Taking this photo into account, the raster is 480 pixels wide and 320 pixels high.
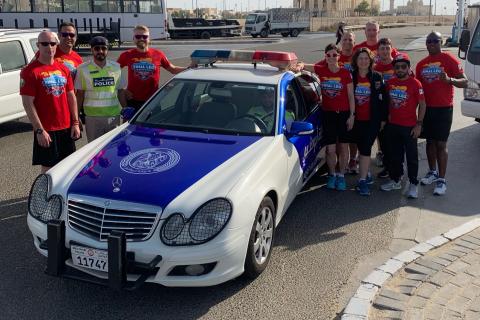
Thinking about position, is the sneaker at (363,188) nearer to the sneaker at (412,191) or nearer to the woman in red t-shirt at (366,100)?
the woman in red t-shirt at (366,100)

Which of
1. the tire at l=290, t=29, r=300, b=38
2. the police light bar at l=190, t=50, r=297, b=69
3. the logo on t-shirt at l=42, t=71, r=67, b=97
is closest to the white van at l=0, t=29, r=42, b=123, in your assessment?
the logo on t-shirt at l=42, t=71, r=67, b=97

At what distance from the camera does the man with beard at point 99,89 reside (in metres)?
5.64

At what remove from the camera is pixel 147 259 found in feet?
11.7

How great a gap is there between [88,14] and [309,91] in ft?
68.8

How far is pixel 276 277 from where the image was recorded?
4.25m

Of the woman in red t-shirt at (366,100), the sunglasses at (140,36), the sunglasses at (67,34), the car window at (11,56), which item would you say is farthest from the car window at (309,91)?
the car window at (11,56)

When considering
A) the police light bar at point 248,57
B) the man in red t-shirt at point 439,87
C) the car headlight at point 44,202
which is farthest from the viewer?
the man in red t-shirt at point 439,87

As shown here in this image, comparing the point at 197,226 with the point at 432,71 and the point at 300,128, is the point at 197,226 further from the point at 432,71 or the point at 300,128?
the point at 432,71

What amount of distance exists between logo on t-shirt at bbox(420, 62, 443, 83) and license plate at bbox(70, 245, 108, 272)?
14.0 feet

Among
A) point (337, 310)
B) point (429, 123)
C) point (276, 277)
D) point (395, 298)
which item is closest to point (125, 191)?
point (276, 277)

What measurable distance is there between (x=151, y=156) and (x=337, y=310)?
1.91 metres

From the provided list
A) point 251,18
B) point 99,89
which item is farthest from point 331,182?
point 251,18

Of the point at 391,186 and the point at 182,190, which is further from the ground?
the point at 182,190

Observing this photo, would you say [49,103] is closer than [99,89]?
Yes
